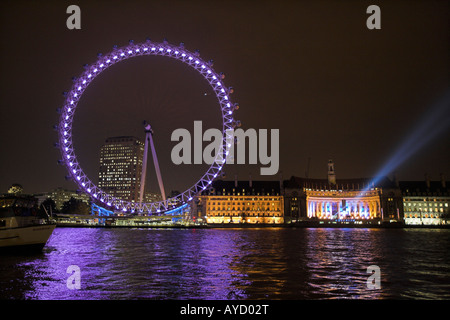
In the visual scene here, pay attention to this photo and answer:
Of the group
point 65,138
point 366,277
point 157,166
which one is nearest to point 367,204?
point 157,166

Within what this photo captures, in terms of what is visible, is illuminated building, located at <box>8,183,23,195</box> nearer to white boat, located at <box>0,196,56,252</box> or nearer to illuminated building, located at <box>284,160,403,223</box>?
illuminated building, located at <box>284,160,403,223</box>

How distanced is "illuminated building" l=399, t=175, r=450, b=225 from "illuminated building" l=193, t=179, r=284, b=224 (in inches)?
1662

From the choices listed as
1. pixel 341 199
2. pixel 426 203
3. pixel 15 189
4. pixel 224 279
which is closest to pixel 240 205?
pixel 341 199

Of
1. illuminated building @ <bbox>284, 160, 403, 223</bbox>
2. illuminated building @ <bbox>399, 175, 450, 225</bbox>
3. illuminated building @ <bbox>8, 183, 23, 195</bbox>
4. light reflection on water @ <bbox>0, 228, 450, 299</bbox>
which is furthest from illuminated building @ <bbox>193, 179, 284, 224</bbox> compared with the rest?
light reflection on water @ <bbox>0, 228, 450, 299</bbox>

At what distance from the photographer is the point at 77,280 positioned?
53.5 ft

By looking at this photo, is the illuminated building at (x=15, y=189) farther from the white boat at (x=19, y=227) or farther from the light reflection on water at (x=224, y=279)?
the light reflection on water at (x=224, y=279)

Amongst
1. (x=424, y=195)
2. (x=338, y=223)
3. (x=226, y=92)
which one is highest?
(x=226, y=92)

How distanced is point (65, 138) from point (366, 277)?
53165 mm

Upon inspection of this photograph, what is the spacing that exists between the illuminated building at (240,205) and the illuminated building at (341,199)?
437cm

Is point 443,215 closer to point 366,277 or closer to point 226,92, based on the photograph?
point 226,92

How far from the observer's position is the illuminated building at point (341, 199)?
13288cm

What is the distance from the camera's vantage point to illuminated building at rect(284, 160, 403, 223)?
13288cm

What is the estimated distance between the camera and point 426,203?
133875mm

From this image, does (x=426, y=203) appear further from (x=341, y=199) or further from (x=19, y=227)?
(x=19, y=227)
